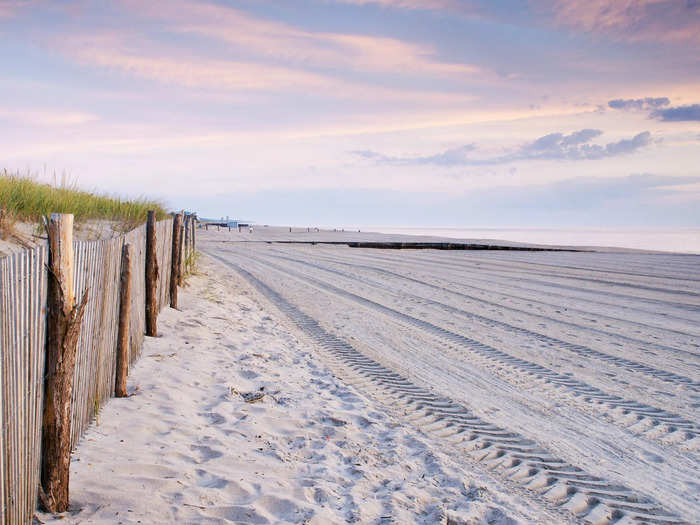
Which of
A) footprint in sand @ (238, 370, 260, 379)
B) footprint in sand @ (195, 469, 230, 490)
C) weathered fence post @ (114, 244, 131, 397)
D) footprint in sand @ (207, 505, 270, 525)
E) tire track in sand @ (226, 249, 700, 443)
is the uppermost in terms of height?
weathered fence post @ (114, 244, 131, 397)

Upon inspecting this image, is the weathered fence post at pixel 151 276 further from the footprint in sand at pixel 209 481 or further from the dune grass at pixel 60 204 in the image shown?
the footprint in sand at pixel 209 481

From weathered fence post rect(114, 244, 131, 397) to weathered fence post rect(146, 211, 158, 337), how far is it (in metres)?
1.80

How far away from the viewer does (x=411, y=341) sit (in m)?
8.40

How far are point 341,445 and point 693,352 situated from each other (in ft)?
19.7

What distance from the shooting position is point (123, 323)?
16.9 ft

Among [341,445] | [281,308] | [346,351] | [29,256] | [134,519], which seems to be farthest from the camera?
[281,308]

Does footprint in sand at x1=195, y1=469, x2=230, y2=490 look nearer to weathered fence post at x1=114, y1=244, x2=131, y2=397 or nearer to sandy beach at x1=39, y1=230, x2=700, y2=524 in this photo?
sandy beach at x1=39, y1=230, x2=700, y2=524

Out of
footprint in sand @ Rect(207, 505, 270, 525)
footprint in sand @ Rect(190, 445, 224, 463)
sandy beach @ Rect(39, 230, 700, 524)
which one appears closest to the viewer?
footprint in sand @ Rect(207, 505, 270, 525)

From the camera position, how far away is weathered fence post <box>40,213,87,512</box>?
3148 millimetres

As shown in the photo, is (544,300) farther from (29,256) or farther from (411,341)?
(29,256)

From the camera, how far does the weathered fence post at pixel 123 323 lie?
511cm

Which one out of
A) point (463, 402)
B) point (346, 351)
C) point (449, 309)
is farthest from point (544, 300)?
point (463, 402)

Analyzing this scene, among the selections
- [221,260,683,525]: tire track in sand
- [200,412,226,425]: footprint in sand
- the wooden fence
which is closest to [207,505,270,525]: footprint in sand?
the wooden fence

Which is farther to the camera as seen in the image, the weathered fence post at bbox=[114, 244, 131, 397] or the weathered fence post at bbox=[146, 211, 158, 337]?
the weathered fence post at bbox=[146, 211, 158, 337]
